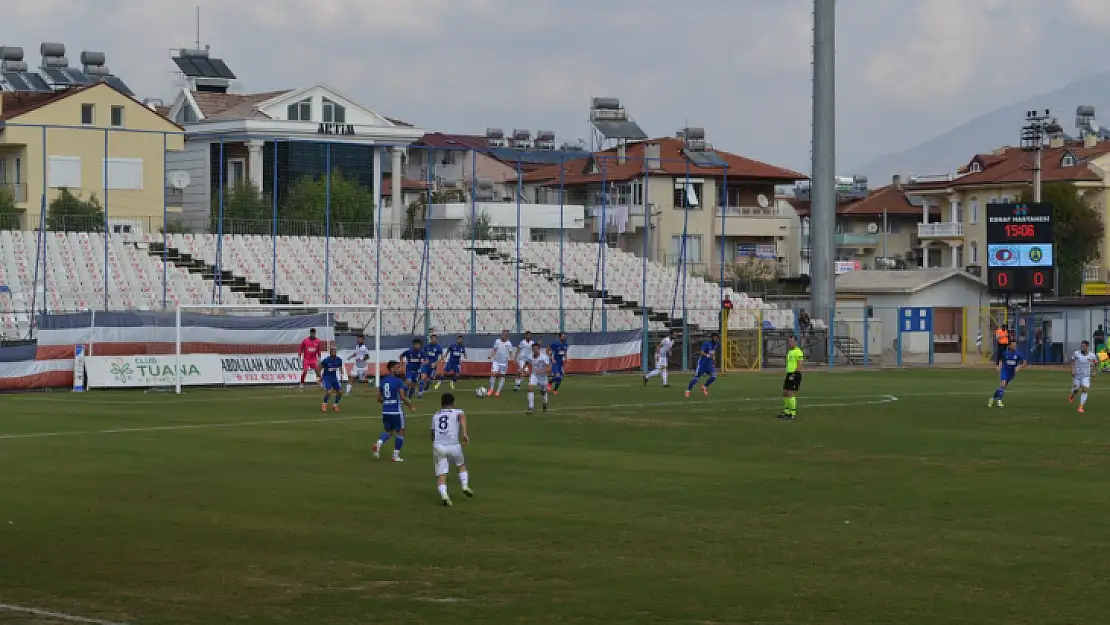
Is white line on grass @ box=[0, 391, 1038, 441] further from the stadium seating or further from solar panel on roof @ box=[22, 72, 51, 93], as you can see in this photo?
solar panel on roof @ box=[22, 72, 51, 93]

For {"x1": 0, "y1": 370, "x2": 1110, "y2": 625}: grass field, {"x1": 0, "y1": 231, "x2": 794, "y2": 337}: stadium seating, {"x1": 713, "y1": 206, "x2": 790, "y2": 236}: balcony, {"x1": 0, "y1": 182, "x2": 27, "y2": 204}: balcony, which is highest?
{"x1": 713, "y1": 206, "x2": 790, "y2": 236}: balcony

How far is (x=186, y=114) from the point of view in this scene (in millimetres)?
96312

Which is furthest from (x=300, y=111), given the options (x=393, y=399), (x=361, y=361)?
(x=393, y=399)

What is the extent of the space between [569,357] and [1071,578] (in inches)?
1713

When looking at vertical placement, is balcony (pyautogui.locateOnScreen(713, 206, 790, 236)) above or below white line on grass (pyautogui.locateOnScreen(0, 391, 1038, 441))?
above

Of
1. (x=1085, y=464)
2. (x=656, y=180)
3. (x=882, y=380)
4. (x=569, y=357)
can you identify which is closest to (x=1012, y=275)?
(x=882, y=380)

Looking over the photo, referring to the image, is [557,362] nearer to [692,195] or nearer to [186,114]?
[186,114]

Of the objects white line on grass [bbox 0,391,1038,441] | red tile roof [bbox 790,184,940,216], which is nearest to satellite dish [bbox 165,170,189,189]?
white line on grass [bbox 0,391,1038,441]

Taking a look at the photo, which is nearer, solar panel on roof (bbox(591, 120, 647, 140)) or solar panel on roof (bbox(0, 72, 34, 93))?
solar panel on roof (bbox(0, 72, 34, 93))

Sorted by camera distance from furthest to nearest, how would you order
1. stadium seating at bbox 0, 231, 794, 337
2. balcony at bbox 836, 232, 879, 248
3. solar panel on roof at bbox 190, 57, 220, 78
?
balcony at bbox 836, 232, 879, 248 < solar panel on roof at bbox 190, 57, 220, 78 < stadium seating at bbox 0, 231, 794, 337

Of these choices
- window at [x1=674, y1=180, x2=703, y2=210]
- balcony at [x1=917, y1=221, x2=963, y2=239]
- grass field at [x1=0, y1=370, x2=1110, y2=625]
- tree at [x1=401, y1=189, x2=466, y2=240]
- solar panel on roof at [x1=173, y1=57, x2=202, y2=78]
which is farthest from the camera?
balcony at [x1=917, y1=221, x2=963, y2=239]

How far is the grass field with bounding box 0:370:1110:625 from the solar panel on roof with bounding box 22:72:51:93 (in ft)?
210

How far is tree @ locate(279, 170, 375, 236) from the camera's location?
80500 mm

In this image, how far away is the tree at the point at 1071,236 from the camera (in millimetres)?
108062
